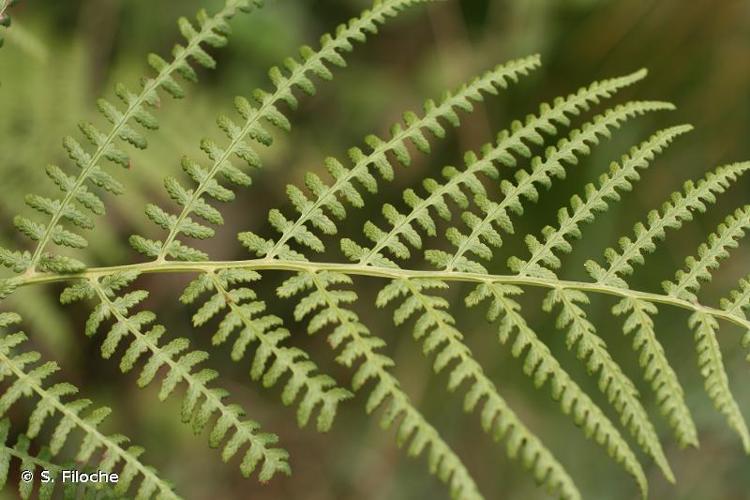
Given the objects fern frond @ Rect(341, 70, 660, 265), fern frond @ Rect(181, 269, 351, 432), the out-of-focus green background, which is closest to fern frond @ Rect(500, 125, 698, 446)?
fern frond @ Rect(341, 70, 660, 265)

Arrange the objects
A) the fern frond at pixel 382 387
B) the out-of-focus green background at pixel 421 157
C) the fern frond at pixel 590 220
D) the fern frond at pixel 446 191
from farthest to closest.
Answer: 1. the out-of-focus green background at pixel 421 157
2. the fern frond at pixel 446 191
3. the fern frond at pixel 590 220
4. the fern frond at pixel 382 387

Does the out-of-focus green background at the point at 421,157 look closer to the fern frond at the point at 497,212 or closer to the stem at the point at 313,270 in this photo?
the stem at the point at 313,270

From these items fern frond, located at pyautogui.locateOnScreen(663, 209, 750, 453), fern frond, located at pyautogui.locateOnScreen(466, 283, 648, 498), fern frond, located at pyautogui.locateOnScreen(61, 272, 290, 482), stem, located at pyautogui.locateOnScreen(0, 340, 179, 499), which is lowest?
stem, located at pyautogui.locateOnScreen(0, 340, 179, 499)

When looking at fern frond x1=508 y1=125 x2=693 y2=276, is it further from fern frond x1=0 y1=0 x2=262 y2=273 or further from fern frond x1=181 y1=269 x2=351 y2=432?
fern frond x1=0 y1=0 x2=262 y2=273

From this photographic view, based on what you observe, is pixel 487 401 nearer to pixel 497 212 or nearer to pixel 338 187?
pixel 497 212

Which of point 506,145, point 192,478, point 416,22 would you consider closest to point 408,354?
point 192,478

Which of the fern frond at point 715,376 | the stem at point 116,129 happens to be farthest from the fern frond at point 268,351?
the fern frond at point 715,376
